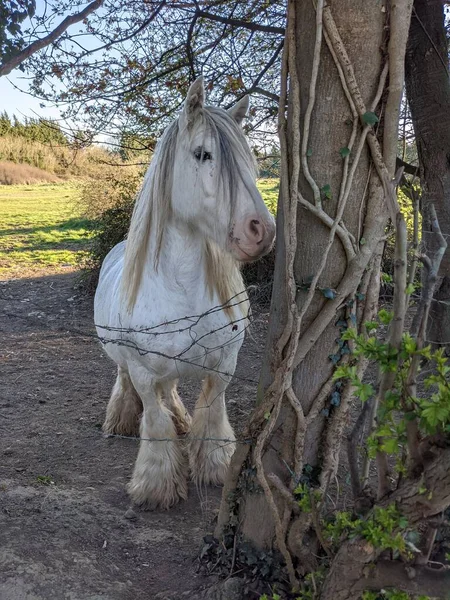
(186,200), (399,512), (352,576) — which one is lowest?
(352,576)

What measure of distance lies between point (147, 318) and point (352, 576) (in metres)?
1.58

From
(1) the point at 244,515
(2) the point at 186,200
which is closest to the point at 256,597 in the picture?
(1) the point at 244,515

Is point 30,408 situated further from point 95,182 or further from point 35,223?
point 35,223

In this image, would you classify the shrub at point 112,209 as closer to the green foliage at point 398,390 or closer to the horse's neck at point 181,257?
the horse's neck at point 181,257

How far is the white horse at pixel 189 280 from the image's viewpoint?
2248 mm

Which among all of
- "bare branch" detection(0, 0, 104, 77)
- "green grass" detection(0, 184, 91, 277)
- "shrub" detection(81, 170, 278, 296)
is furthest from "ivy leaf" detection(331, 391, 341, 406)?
"green grass" detection(0, 184, 91, 277)

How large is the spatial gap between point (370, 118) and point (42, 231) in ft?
38.0

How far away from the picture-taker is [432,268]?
1264mm

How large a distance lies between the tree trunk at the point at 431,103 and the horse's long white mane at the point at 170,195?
1410mm

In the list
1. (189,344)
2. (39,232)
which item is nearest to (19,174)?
(39,232)

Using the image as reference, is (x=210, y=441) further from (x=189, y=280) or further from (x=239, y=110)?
(x=239, y=110)

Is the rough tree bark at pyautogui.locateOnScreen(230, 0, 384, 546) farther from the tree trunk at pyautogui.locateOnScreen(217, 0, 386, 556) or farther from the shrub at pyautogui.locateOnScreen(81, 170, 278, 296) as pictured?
the shrub at pyautogui.locateOnScreen(81, 170, 278, 296)

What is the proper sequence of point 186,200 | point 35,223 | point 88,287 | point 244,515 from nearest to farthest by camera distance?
point 244,515
point 186,200
point 88,287
point 35,223

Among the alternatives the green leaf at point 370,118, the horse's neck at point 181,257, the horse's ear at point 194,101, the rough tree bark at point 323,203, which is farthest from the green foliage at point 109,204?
the green leaf at point 370,118
